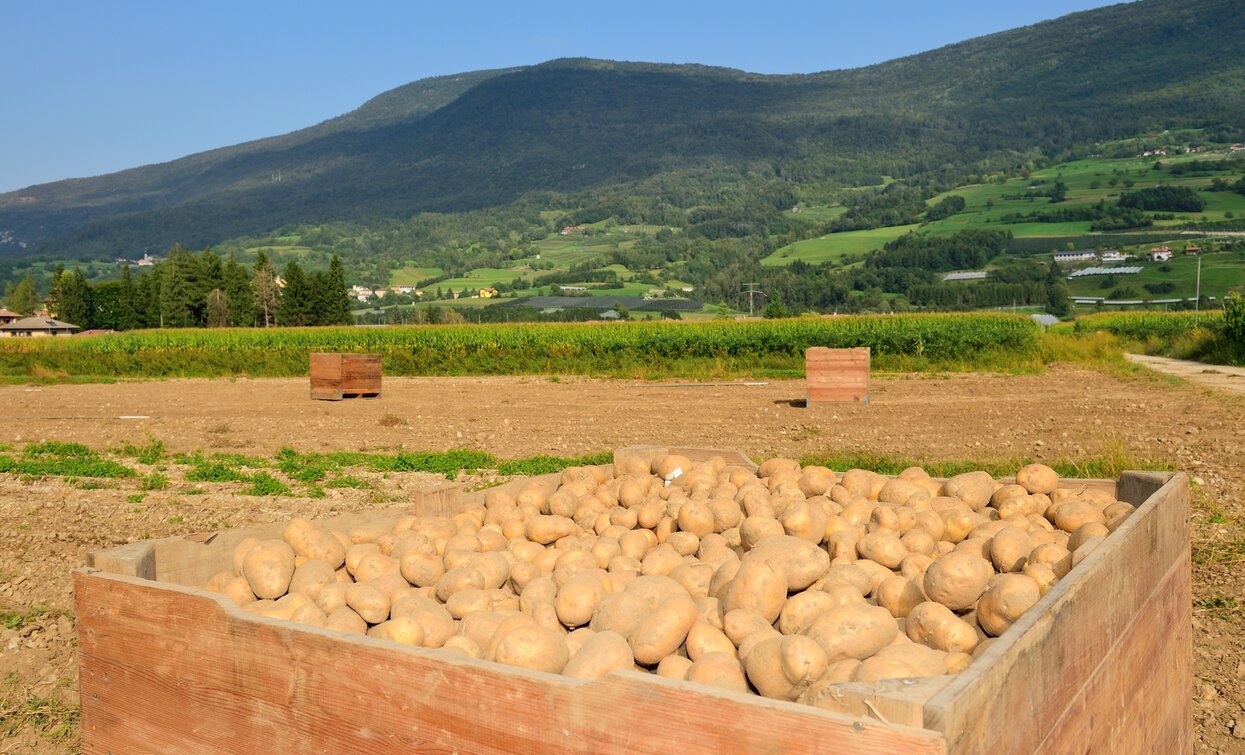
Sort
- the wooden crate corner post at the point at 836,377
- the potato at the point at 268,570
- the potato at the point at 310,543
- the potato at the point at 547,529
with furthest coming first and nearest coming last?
the wooden crate corner post at the point at 836,377, the potato at the point at 547,529, the potato at the point at 310,543, the potato at the point at 268,570

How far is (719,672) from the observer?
2797 mm

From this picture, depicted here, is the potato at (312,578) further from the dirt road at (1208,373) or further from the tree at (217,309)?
the tree at (217,309)

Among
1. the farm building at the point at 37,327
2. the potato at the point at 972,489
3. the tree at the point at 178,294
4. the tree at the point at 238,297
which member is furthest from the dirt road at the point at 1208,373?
the farm building at the point at 37,327

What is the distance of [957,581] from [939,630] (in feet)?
1.06

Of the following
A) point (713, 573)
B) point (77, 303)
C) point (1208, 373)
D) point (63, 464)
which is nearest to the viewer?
point (713, 573)

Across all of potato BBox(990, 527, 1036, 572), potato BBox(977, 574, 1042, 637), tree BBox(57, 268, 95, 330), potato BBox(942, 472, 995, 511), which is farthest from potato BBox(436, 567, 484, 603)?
tree BBox(57, 268, 95, 330)

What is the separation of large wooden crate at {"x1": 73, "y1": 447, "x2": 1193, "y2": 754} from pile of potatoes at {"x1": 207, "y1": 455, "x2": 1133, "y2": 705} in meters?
0.20

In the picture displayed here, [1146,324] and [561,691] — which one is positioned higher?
[561,691]

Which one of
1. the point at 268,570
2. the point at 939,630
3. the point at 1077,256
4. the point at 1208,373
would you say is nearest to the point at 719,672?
the point at 939,630

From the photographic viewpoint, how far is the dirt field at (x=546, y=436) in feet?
19.9

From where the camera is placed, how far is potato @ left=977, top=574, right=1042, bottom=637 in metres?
3.11

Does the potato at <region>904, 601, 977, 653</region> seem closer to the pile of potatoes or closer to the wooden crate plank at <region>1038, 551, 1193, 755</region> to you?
the pile of potatoes

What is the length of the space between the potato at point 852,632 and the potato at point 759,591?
34 centimetres

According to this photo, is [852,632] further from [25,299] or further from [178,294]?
[25,299]
